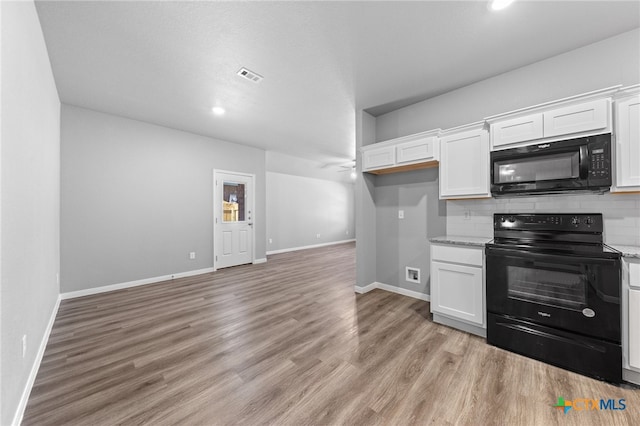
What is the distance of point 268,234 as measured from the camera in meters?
7.38

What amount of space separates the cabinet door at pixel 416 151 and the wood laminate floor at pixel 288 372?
1.85 m

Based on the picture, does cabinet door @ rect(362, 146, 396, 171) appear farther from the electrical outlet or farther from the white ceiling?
the electrical outlet

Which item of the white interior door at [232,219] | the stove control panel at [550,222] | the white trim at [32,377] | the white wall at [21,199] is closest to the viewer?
the white wall at [21,199]

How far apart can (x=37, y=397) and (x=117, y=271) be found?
266cm

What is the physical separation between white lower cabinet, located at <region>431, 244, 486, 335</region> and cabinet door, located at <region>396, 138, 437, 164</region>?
1079 mm

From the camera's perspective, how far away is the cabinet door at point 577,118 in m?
1.95

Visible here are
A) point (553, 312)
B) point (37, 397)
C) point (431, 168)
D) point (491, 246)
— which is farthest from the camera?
point (431, 168)

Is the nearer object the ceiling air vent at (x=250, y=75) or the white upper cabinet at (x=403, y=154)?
the ceiling air vent at (x=250, y=75)

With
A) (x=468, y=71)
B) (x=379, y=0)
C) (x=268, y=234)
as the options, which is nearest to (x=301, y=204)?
(x=268, y=234)

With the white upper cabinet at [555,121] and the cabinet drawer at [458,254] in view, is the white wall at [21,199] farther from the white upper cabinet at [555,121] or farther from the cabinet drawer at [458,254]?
the white upper cabinet at [555,121]

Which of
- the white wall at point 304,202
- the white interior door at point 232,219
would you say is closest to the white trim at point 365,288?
the white interior door at point 232,219

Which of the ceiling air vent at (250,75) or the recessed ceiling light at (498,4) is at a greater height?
the ceiling air vent at (250,75)

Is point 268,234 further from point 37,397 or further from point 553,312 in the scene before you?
point 553,312

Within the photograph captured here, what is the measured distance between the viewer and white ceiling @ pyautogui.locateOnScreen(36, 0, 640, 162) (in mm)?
1916
